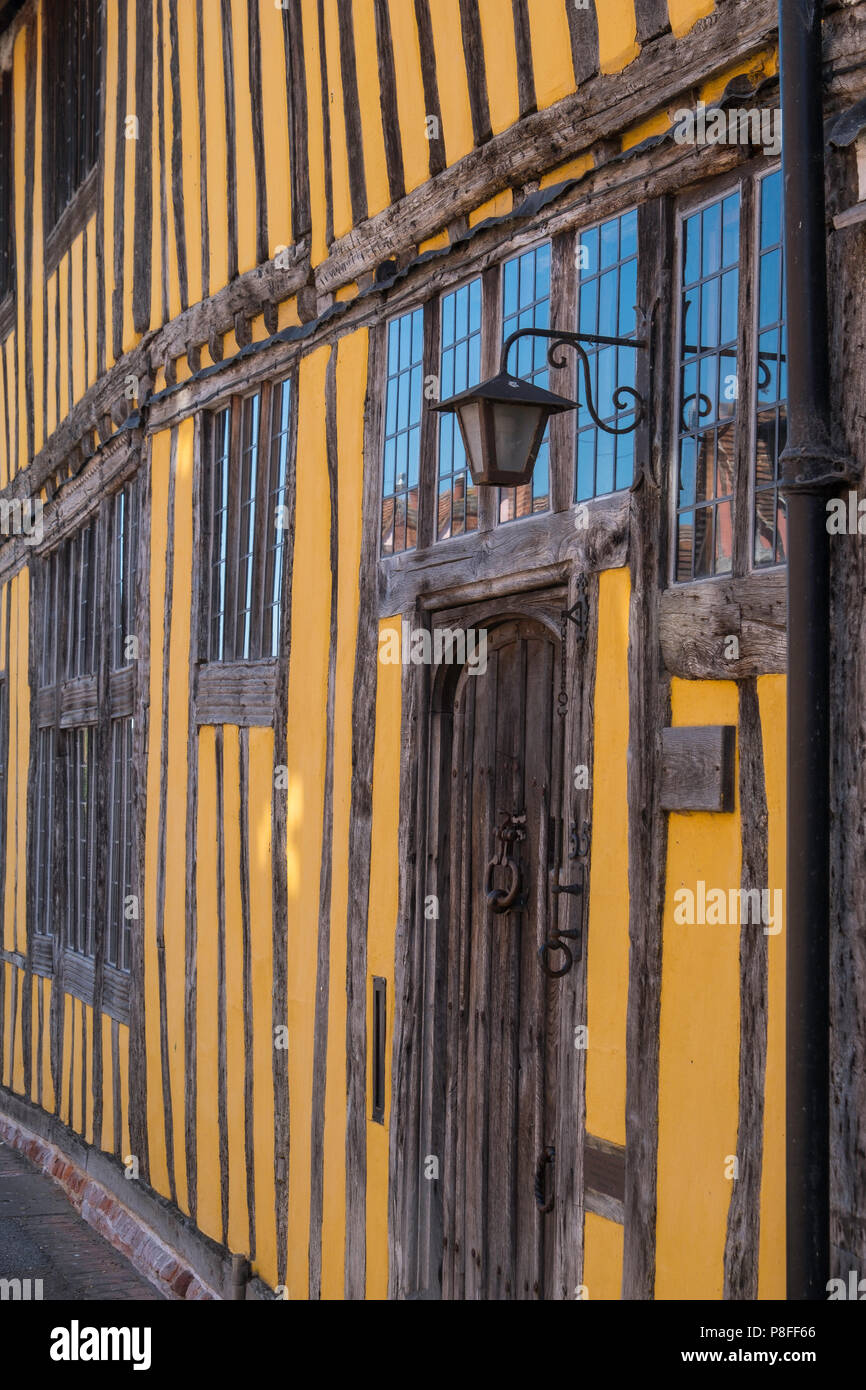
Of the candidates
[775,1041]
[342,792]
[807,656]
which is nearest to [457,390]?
[342,792]

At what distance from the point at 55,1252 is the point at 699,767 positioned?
5.38 m

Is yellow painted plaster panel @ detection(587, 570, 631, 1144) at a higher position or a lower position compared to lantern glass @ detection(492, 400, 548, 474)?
lower

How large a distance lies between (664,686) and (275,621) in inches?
113

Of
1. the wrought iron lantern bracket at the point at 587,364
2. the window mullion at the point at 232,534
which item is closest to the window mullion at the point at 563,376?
the wrought iron lantern bracket at the point at 587,364

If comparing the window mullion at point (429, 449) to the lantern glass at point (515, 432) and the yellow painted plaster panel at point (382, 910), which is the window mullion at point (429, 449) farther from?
the lantern glass at point (515, 432)

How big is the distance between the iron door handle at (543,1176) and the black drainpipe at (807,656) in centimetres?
127

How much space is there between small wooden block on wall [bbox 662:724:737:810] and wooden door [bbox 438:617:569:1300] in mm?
→ 662

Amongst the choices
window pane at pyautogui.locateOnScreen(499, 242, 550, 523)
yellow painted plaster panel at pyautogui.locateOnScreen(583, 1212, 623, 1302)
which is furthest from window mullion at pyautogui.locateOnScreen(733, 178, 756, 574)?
yellow painted plaster panel at pyautogui.locateOnScreen(583, 1212, 623, 1302)

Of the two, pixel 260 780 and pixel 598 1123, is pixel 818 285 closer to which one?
pixel 598 1123

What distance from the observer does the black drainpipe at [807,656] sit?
335 cm

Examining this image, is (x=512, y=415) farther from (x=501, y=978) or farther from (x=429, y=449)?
(x=501, y=978)

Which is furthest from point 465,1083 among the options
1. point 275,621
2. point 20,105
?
point 20,105

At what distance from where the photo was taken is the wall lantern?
4125mm

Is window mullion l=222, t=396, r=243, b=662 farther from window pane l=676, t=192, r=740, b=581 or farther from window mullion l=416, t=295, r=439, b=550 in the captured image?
window pane l=676, t=192, r=740, b=581
